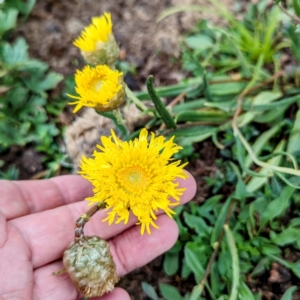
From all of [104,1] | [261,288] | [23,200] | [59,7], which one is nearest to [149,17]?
[104,1]

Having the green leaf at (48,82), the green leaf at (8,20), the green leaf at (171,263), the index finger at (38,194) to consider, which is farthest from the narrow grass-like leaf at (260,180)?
the green leaf at (8,20)

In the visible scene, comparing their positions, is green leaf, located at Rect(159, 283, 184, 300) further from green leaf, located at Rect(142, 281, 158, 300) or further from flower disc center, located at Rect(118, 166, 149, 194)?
flower disc center, located at Rect(118, 166, 149, 194)

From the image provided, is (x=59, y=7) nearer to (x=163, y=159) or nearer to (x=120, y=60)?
(x=120, y=60)

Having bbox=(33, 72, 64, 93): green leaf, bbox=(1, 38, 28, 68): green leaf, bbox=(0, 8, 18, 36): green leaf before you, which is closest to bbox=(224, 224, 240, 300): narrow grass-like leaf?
bbox=(33, 72, 64, 93): green leaf

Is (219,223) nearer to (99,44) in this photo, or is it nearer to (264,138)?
(264,138)

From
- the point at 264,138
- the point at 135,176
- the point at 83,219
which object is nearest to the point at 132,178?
the point at 135,176

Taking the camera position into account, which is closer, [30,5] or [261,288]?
[261,288]
